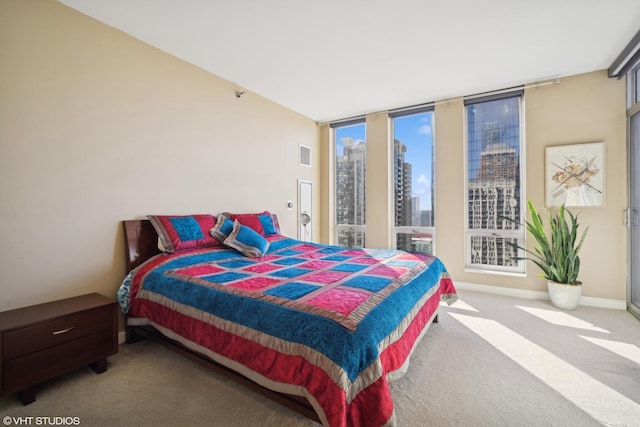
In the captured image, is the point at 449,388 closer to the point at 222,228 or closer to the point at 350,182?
Answer: the point at 222,228

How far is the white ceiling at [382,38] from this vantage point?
2.30 metres

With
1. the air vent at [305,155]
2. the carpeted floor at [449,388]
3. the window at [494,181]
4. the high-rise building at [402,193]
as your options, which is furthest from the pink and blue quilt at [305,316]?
the air vent at [305,155]

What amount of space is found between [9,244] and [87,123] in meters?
1.08

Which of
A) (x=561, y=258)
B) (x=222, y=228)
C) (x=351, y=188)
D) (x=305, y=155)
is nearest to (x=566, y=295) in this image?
(x=561, y=258)

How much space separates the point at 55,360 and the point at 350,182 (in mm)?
4360

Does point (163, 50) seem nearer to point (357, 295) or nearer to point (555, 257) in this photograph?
point (357, 295)

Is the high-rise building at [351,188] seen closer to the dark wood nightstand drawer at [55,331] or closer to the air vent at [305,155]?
the air vent at [305,155]

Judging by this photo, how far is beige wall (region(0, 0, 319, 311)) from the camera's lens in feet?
6.68

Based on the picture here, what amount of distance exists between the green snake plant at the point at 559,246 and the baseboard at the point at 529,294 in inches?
11.4

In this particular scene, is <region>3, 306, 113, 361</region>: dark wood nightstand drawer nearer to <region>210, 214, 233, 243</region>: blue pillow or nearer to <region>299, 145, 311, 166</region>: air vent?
<region>210, 214, 233, 243</region>: blue pillow

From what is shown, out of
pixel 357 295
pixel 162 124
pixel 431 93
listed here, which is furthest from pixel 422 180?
pixel 162 124

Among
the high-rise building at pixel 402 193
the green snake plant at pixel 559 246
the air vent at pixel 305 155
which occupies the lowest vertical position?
the green snake plant at pixel 559 246

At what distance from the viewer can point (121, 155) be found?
8.50ft

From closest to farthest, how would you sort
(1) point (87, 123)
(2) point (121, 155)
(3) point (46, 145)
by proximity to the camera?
(3) point (46, 145), (1) point (87, 123), (2) point (121, 155)
